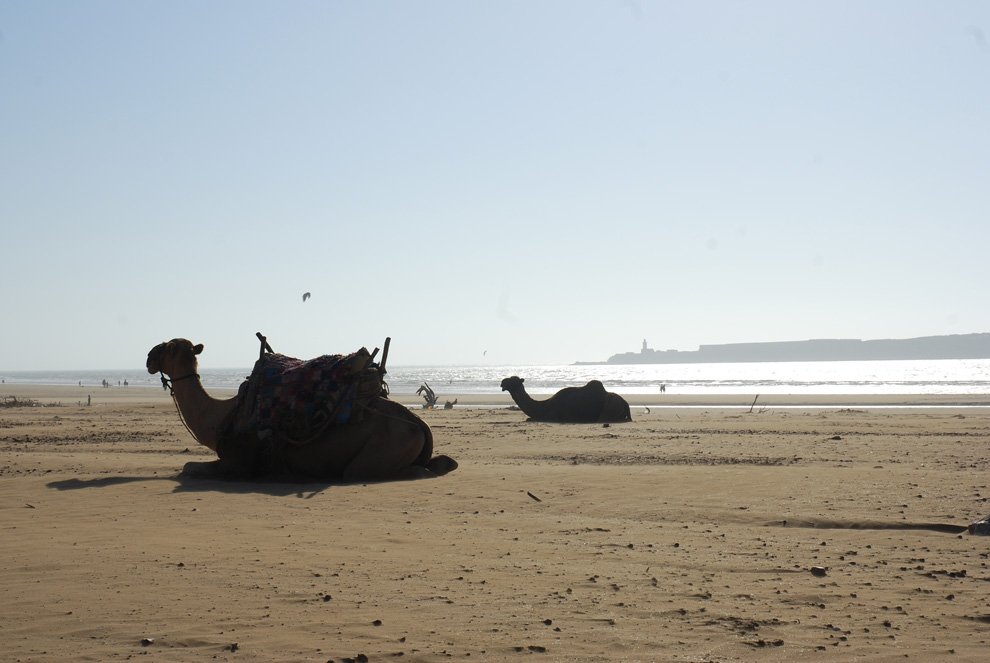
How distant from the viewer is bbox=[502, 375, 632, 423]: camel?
27.3 metres

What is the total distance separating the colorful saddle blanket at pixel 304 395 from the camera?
12391 mm

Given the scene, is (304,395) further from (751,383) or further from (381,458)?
(751,383)

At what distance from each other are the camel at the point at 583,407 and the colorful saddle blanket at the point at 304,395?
14.5 meters

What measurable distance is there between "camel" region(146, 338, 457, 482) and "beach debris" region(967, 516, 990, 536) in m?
6.86

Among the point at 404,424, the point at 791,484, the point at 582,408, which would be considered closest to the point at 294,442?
the point at 404,424

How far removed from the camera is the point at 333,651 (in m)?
5.18

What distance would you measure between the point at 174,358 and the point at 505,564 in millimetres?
8011

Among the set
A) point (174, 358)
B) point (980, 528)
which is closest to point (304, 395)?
point (174, 358)

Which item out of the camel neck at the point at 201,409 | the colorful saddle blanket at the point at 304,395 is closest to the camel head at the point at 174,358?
the camel neck at the point at 201,409

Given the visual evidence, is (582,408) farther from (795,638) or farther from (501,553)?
(795,638)

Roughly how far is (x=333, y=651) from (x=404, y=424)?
25.6 feet

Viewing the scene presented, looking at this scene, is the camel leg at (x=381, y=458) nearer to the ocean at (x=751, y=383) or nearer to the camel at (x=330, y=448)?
the camel at (x=330, y=448)

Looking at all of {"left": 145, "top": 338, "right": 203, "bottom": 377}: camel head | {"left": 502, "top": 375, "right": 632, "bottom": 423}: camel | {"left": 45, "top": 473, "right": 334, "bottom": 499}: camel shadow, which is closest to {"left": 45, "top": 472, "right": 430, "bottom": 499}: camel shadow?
{"left": 45, "top": 473, "right": 334, "bottom": 499}: camel shadow

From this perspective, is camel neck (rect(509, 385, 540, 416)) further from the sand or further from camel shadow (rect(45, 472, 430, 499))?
camel shadow (rect(45, 472, 430, 499))
